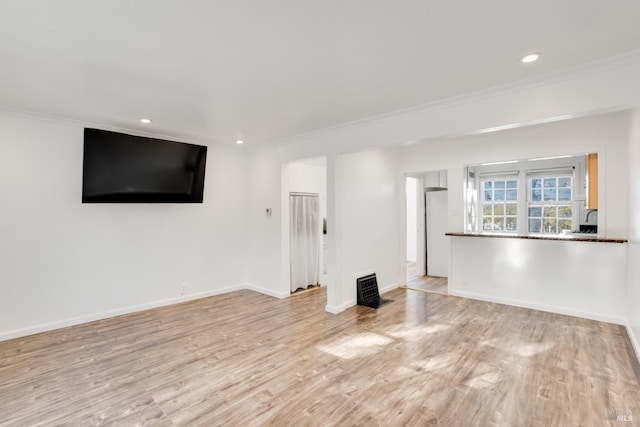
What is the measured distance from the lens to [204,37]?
80.0 inches

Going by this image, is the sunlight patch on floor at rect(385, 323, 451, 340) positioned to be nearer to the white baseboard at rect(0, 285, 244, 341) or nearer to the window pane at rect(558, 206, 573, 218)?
the white baseboard at rect(0, 285, 244, 341)

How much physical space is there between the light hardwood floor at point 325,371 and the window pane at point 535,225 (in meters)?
Result: 2.70

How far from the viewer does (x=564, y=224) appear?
602 centimetres

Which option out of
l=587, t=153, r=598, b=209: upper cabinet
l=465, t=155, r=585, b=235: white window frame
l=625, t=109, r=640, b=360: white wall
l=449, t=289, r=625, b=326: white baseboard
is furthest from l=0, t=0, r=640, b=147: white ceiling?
l=449, t=289, r=625, b=326: white baseboard

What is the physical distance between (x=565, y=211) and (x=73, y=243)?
8.28 m

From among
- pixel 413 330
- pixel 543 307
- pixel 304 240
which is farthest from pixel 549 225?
pixel 304 240

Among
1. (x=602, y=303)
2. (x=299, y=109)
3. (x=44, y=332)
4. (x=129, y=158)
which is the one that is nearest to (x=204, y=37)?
(x=299, y=109)

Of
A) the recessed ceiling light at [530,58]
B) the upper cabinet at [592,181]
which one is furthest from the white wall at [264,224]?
the upper cabinet at [592,181]

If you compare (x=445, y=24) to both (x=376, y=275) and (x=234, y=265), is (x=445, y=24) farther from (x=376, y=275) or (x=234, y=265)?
(x=234, y=265)

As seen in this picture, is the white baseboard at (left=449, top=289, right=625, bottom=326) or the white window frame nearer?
the white baseboard at (left=449, top=289, right=625, bottom=326)

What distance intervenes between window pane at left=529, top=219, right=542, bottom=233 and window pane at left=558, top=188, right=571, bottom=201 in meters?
0.57

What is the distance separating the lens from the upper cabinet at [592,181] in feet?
13.3

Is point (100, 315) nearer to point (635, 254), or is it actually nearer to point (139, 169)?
point (139, 169)

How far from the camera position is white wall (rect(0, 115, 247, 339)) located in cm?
355
